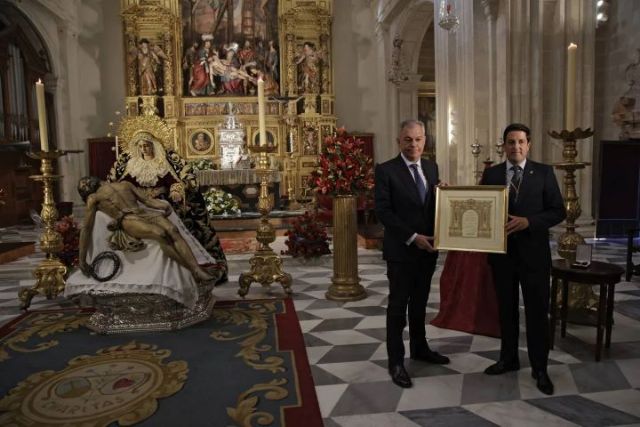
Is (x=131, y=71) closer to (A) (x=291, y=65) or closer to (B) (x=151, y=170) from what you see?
(A) (x=291, y=65)

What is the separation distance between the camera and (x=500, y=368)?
11.2ft

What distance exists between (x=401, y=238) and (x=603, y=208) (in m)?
7.01

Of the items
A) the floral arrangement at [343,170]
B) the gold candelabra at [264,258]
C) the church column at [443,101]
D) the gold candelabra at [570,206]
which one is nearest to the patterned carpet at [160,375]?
the gold candelabra at [264,258]

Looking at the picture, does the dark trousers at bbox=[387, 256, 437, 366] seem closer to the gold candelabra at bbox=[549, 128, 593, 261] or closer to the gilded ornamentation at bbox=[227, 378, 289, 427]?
the gilded ornamentation at bbox=[227, 378, 289, 427]

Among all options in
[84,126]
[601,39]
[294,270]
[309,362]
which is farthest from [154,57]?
[309,362]

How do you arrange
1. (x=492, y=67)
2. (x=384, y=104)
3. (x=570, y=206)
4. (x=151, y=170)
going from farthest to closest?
1. (x=384, y=104)
2. (x=492, y=67)
3. (x=151, y=170)
4. (x=570, y=206)

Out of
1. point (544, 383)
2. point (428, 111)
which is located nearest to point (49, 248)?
point (544, 383)

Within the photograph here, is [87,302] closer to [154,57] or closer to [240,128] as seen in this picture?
[240,128]

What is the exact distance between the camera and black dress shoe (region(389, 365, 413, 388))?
3260 mm

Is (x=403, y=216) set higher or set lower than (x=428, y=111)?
lower

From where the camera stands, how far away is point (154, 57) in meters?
15.2

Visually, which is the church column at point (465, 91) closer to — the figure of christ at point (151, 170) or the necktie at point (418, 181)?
the figure of christ at point (151, 170)

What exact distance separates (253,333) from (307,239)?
127 inches

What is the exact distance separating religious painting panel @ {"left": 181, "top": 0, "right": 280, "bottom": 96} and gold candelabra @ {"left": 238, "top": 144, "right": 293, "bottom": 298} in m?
10.7
